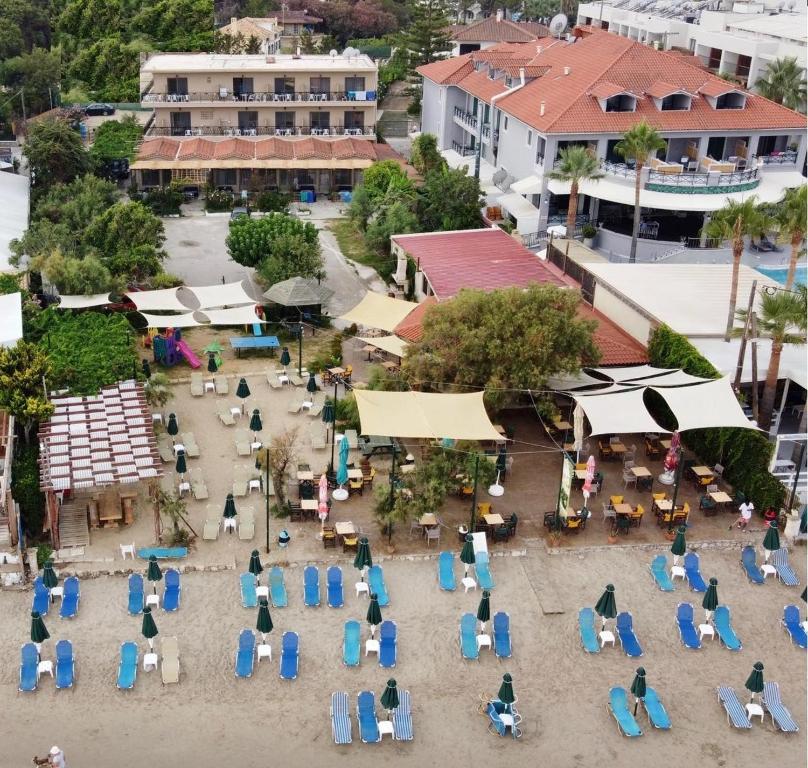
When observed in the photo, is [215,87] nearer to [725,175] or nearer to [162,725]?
[725,175]

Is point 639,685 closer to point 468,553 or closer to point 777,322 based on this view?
point 468,553

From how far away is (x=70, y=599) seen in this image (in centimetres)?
2069

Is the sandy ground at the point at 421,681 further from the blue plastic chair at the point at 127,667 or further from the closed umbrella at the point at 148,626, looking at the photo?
the closed umbrella at the point at 148,626

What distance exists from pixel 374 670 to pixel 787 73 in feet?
162

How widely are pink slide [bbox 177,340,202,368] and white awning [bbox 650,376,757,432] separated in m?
15.9

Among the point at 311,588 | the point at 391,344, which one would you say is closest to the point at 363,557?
the point at 311,588

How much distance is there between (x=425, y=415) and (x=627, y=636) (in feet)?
24.9

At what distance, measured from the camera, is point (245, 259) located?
38344mm

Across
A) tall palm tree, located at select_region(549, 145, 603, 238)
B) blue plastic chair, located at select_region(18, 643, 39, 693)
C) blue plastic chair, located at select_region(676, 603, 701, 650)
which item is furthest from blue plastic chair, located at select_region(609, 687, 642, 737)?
tall palm tree, located at select_region(549, 145, 603, 238)

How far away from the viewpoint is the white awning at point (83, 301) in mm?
32906

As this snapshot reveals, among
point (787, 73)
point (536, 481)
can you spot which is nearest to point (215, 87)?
point (787, 73)

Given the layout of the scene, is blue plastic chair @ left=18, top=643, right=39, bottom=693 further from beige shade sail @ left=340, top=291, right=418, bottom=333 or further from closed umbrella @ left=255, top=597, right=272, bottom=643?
beige shade sail @ left=340, top=291, right=418, bottom=333

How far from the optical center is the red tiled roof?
3503 centimetres

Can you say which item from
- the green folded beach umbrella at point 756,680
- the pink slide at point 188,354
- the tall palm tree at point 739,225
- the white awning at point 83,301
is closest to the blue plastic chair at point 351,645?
the green folded beach umbrella at point 756,680
